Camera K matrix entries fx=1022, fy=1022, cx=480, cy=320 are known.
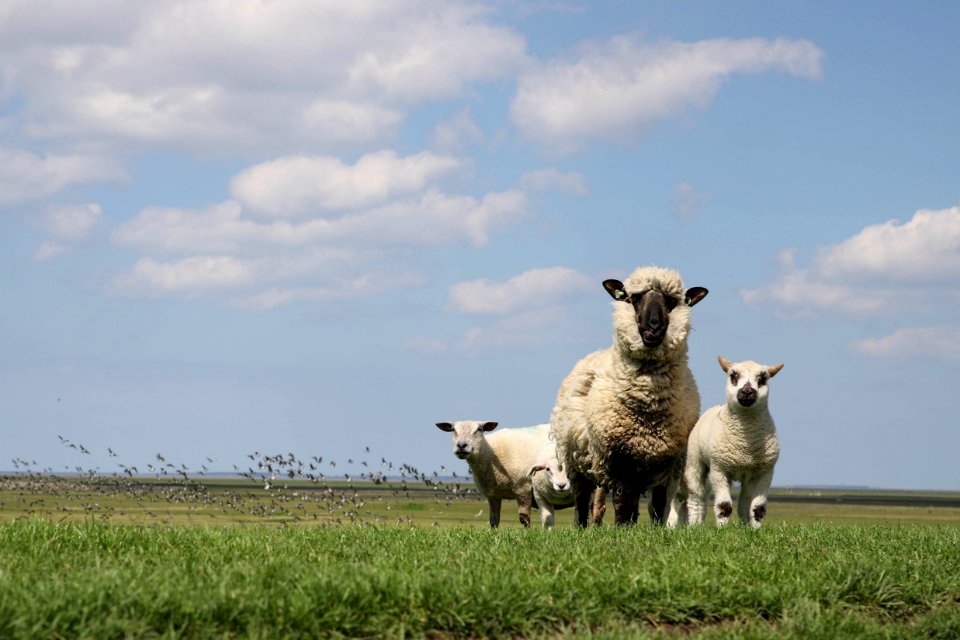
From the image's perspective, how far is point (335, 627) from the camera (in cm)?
653

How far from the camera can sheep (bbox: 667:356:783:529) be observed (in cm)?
1280

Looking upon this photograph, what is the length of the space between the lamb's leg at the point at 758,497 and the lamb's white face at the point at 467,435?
23.5 ft

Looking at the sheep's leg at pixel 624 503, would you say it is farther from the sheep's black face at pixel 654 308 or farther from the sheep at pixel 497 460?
the sheep at pixel 497 460

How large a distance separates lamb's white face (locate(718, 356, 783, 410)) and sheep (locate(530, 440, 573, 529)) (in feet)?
14.7

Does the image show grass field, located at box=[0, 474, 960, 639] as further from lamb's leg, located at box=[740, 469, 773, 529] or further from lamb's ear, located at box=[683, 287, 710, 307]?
lamb's ear, located at box=[683, 287, 710, 307]

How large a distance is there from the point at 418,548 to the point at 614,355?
16.0 feet

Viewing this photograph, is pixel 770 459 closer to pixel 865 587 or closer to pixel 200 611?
pixel 865 587

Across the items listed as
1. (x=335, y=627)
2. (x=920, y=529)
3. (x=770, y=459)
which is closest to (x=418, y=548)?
(x=335, y=627)

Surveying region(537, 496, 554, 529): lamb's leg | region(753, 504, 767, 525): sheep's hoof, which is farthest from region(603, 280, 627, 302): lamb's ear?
region(537, 496, 554, 529): lamb's leg

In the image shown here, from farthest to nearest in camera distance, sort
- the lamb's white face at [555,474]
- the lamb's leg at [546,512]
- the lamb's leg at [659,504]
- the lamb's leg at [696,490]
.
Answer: the lamb's leg at [546,512]
the lamb's white face at [555,474]
the lamb's leg at [659,504]
the lamb's leg at [696,490]

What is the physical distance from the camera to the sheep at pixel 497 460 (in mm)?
19672

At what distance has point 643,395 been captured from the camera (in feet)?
41.6

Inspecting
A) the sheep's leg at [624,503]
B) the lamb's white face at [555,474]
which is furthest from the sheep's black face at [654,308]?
the lamb's white face at [555,474]

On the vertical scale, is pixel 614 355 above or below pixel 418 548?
above
